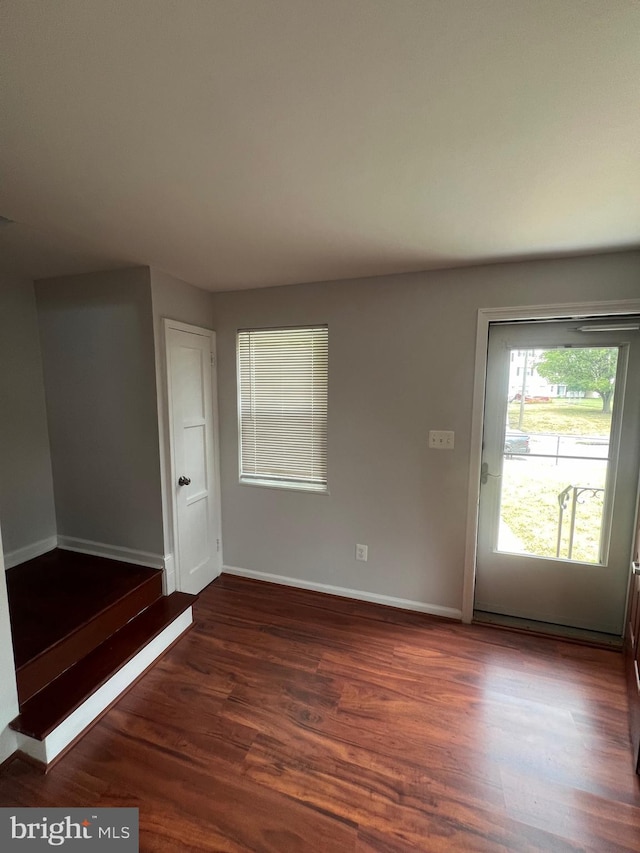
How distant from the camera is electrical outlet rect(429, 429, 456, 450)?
2291 millimetres

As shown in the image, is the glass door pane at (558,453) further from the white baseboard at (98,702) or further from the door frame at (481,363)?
the white baseboard at (98,702)

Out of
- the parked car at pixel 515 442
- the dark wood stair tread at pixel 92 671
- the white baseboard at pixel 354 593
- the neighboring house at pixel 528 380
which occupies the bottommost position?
the white baseboard at pixel 354 593

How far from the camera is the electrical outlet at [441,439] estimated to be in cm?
229

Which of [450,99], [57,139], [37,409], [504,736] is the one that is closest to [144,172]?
[57,139]

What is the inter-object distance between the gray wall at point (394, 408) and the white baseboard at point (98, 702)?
99cm

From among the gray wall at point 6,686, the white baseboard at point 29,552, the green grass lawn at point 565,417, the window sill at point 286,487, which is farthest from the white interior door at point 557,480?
the white baseboard at point 29,552

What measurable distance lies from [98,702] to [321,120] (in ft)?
8.38

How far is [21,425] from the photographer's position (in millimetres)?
2541

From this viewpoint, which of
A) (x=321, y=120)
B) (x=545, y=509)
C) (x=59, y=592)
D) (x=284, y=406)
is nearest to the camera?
(x=321, y=120)

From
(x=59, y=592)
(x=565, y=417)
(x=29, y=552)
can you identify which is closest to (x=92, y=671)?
(x=59, y=592)

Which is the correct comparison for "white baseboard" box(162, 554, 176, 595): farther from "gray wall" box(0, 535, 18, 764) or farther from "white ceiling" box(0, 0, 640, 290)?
"white ceiling" box(0, 0, 640, 290)

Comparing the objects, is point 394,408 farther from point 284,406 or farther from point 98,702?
point 98,702

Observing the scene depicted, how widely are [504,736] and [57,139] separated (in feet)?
9.46

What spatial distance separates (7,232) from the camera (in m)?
1.74
